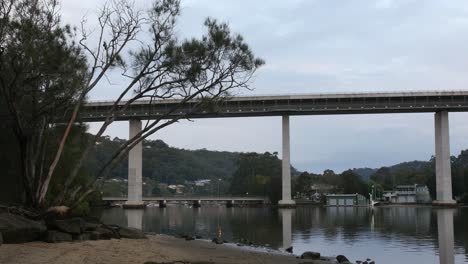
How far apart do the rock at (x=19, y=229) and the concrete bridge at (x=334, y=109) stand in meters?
78.7

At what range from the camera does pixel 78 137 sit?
38.9 m

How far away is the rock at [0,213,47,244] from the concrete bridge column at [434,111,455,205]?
301 ft

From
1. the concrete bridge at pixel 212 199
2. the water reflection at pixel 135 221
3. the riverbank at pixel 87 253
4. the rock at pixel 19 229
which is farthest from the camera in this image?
the concrete bridge at pixel 212 199

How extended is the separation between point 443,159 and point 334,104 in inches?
866

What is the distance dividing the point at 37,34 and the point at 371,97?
292ft

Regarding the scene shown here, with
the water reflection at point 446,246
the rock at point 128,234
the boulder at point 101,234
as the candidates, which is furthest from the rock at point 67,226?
the water reflection at point 446,246

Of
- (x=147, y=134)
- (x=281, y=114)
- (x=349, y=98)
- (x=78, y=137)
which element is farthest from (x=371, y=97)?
(x=147, y=134)

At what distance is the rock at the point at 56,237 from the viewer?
785 inches

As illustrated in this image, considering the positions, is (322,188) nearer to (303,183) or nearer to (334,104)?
(303,183)

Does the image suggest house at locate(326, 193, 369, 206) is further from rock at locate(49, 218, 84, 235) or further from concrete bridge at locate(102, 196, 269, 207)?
rock at locate(49, 218, 84, 235)

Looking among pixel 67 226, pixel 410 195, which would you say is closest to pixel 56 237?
pixel 67 226

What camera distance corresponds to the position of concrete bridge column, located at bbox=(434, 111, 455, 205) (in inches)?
3959

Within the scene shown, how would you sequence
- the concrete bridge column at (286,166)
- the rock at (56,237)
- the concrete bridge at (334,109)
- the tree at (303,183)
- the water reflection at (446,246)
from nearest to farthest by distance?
the rock at (56,237)
the water reflection at (446,246)
the concrete bridge at (334,109)
the concrete bridge column at (286,166)
the tree at (303,183)

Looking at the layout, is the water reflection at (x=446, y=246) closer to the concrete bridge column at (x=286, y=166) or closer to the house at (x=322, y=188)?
the concrete bridge column at (x=286, y=166)
